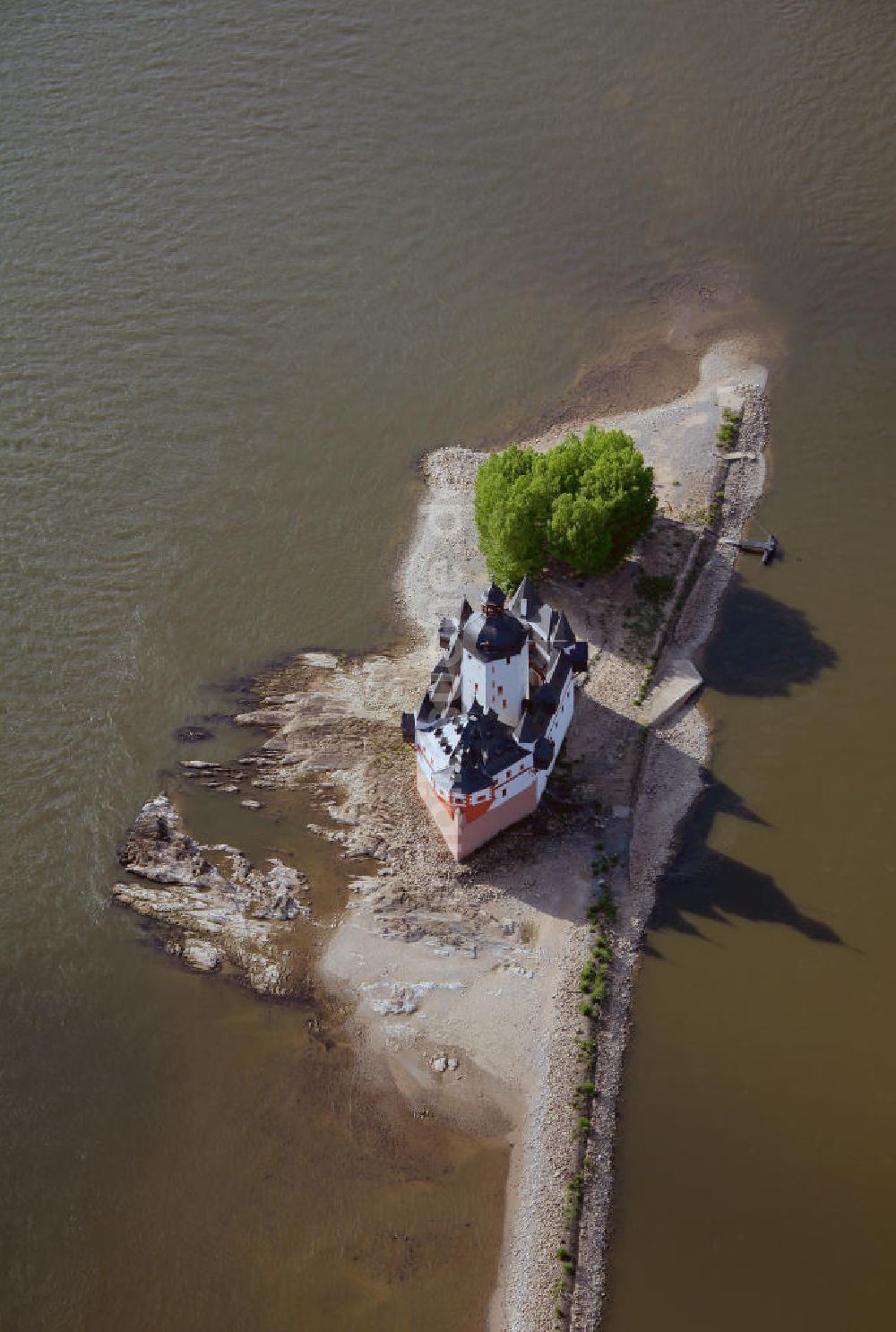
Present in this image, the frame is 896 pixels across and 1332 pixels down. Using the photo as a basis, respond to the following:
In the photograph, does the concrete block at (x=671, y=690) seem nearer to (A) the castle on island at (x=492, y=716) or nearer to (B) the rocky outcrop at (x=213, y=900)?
(A) the castle on island at (x=492, y=716)

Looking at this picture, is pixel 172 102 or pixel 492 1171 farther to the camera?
pixel 172 102

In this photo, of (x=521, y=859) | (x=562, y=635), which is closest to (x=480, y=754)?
(x=521, y=859)

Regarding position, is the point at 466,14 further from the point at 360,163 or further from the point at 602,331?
the point at 602,331

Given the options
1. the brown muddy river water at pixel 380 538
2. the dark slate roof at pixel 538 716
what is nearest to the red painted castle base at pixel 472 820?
the dark slate roof at pixel 538 716

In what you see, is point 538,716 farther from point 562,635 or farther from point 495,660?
point 562,635

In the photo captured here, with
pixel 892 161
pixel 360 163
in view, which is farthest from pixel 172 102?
pixel 892 161

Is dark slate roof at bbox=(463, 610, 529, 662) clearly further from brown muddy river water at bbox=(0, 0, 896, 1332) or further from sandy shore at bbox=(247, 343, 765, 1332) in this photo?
brown muddy river water at bbox=(0, 0, 896, 1332)

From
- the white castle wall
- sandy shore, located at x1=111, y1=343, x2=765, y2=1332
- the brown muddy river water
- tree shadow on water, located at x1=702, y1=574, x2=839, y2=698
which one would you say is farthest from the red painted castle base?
tree shadow on water, located at x1=702, y1=574, x2=839, y2=698
